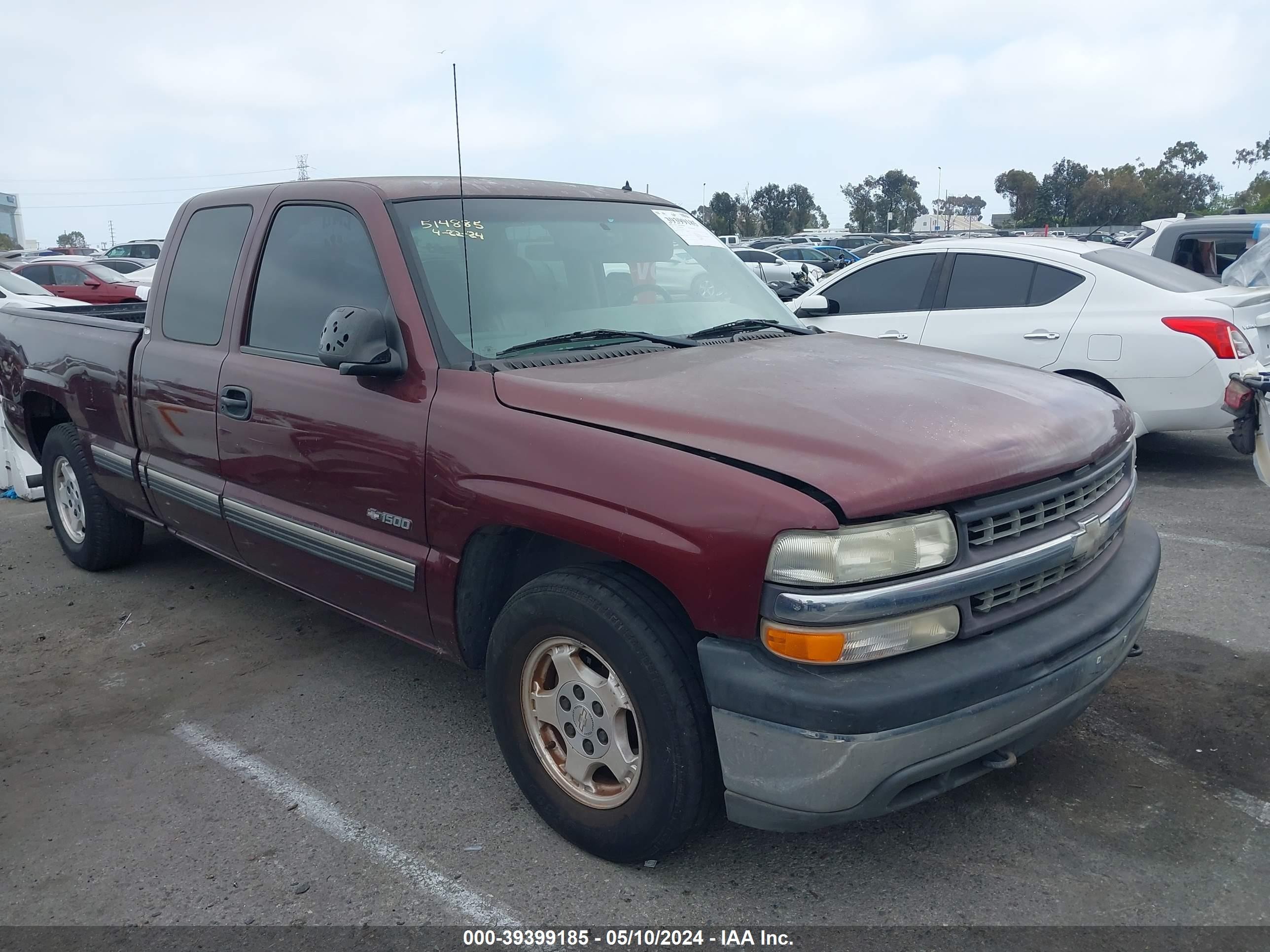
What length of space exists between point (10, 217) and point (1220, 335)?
13755cm

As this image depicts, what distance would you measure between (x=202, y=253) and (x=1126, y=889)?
165 inches

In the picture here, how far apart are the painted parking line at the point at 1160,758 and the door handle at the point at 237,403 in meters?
3.26

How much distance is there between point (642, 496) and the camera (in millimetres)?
2564

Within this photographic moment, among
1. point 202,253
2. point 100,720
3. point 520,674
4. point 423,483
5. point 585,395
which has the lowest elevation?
point 100,720

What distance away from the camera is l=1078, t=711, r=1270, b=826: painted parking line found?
304cm

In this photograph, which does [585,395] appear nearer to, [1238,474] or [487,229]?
[487,229]

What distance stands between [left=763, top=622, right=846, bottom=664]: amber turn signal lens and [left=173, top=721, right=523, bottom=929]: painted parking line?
1043 mm

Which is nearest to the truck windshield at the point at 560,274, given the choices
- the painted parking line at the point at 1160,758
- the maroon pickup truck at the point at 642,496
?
the maroon pickup truck at the point at 642,496

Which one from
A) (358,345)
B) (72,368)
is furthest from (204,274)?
(358,345)

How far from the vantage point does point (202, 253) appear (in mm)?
4473

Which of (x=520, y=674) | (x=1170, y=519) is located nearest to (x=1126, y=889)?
(x=520, y=674)

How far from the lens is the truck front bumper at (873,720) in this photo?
2311 mm

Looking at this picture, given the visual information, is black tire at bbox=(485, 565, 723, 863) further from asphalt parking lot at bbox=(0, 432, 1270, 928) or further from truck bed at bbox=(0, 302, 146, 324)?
truck bed at bbox=(0, 302, 146, 324)

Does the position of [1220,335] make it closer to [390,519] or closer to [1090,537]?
[1090,537]
